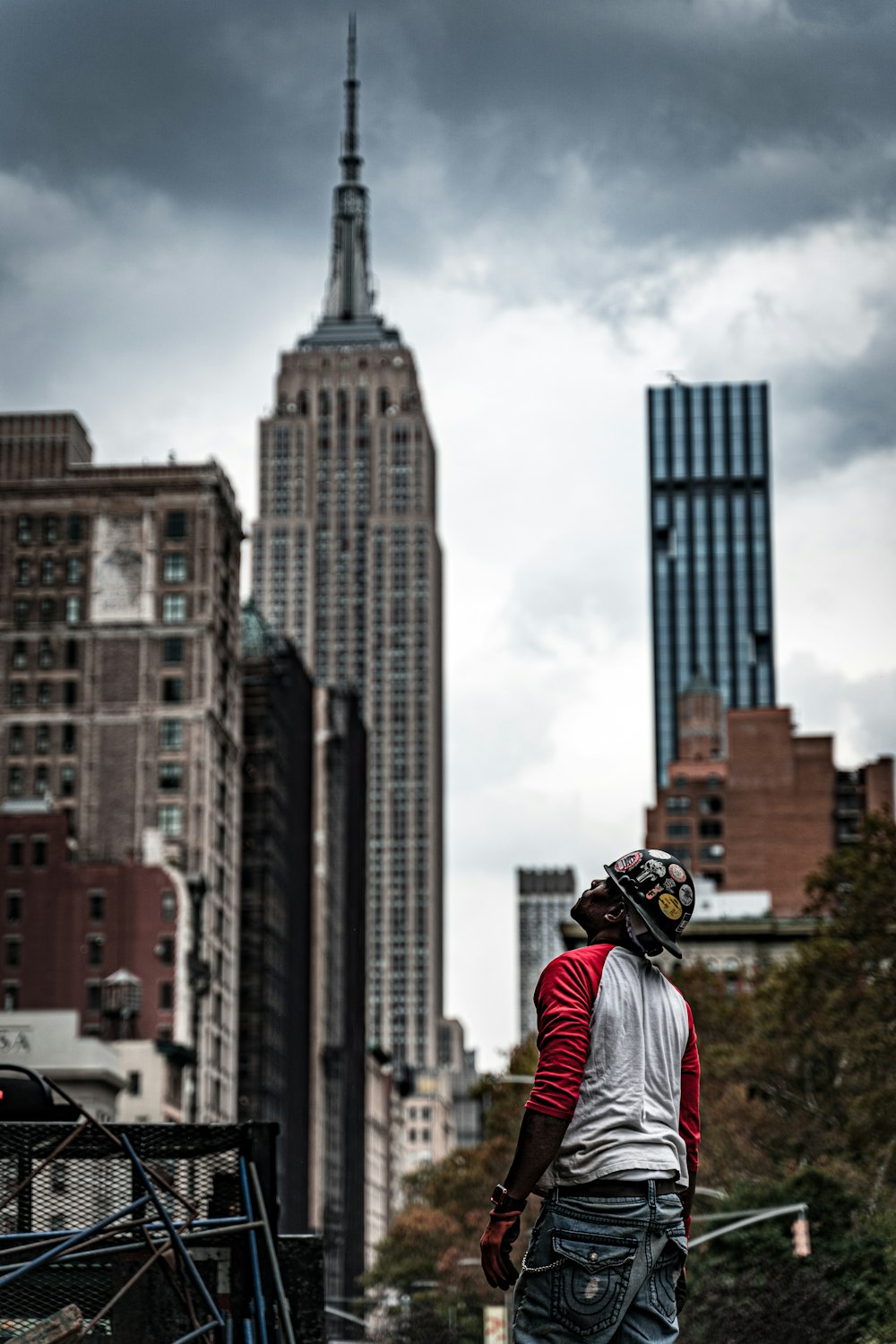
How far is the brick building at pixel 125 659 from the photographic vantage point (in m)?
135

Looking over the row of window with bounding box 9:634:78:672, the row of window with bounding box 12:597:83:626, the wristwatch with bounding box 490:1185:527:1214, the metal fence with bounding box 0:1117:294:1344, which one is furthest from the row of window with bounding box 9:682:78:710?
the wristwatch with bounding box 490:1185:527:1214

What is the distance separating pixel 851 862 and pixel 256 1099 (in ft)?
310

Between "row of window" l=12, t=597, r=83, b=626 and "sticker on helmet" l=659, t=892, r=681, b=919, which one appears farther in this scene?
"row of window" l=12, t=597, r=83, b=626

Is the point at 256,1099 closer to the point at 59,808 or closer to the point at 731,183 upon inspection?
the point at 59,808

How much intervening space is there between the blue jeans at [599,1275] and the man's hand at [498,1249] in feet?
0.69


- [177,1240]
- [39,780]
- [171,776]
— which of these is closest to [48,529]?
[39,780]

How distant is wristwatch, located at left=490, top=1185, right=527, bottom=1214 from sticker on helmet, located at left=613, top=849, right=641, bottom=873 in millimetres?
1304

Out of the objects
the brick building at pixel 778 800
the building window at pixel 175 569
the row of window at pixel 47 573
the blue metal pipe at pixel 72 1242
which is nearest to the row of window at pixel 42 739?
the row of window at pixel 47 573

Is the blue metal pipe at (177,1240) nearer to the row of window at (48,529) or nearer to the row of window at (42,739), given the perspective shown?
the row of window at (42,739)

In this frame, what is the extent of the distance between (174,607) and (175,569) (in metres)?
2.60

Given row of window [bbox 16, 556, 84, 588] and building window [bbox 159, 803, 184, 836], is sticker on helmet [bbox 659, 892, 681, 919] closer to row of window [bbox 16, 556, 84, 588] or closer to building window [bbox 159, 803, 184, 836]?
building window [bbox 159, 803, 184, 836]

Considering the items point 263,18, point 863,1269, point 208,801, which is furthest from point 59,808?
point 263,18

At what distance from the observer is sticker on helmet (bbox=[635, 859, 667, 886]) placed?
26.7 ft

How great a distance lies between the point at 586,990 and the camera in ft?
26.0
